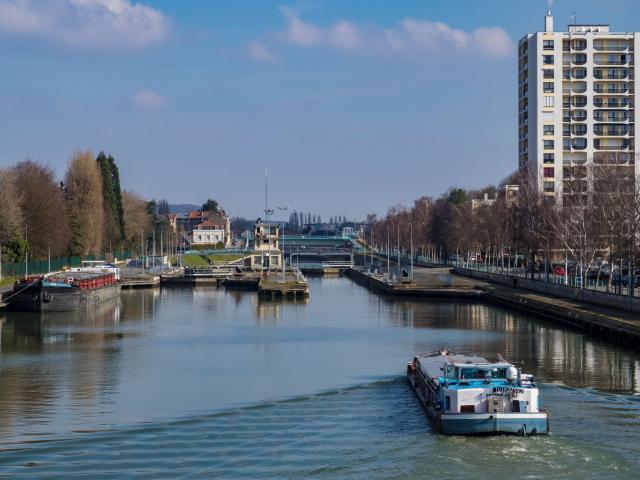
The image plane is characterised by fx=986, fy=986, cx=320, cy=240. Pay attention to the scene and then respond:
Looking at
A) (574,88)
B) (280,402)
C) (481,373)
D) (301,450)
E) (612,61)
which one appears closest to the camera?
(301,450)

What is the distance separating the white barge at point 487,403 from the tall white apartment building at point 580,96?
78931 mm

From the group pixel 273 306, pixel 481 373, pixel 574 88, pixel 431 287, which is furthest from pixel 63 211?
pixel 481 373

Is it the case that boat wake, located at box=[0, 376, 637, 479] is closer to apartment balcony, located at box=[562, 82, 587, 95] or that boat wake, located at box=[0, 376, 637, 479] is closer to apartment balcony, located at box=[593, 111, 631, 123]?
apartment balcony, located at box=[562, 82, 587, 95]

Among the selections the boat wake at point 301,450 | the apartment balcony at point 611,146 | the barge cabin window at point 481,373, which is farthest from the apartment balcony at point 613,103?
the barge cabin window at point 481,373

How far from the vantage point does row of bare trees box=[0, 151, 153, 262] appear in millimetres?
88312

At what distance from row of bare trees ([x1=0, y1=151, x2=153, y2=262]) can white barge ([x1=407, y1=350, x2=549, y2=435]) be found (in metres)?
62.9

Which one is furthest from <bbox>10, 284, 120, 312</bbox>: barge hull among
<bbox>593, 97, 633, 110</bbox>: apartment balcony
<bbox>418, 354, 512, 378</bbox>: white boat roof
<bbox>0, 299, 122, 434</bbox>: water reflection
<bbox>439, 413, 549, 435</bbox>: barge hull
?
<bbox>593, 97, 633, 110</bbox>: apartment balcony

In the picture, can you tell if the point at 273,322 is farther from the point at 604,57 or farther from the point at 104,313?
the point at 604,57

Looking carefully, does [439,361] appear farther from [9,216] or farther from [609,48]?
[609,48]

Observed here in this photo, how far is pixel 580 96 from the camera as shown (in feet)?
343

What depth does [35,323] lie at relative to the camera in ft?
198

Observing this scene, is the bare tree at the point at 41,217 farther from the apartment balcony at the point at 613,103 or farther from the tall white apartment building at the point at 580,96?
the apartment balcony at the point at 613,103

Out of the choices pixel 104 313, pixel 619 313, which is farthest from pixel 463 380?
pixel 104 313

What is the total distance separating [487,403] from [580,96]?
84.5 meters
